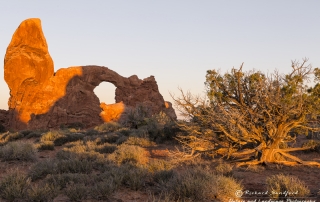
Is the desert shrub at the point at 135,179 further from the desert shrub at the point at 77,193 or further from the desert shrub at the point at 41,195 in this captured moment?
the desert shrub at the point at 41,195

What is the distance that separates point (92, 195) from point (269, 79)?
5.80 metres

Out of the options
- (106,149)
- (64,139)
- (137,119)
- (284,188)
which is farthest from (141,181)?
(137,119)

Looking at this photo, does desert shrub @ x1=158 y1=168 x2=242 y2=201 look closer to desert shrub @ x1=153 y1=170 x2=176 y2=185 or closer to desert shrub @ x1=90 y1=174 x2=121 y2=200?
desert shrub @ x1=153 y1=170 x2=176 y2=185

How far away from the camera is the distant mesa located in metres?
38.6

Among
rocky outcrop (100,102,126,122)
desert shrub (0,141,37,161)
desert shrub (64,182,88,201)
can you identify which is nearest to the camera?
desert shrub (64,182,88,201)

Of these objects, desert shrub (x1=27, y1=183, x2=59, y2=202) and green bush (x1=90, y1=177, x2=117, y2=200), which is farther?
green bush (x1=90, y1=177, x2=117, y2=200)

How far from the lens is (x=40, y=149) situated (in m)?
13.0

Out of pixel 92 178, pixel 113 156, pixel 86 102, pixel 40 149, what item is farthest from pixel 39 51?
pixel 92 178

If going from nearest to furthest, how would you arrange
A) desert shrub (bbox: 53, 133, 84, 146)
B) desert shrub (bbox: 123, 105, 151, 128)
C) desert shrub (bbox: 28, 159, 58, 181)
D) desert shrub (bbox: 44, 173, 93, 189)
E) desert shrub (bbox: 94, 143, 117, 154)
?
desert shrub (bbox: 44, 173, 93, 189), desert shrub (bbox: 28, 159, 58, 181), desert shrub (bbox: 94, 143, 117, 154), desert shrub (bbox: 53, 133, 84, 146), desert shrub (bbox: 123, 105, 151, 128)

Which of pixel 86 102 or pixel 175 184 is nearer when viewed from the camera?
pixel 175 184

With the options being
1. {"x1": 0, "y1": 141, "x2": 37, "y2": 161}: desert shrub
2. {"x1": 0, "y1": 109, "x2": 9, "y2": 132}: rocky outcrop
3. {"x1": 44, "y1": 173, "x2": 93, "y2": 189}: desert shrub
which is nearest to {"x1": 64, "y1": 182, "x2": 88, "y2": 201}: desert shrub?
{"x1": 44, "y1": 173, "x2": 93, "y2": 189}: desert shrub

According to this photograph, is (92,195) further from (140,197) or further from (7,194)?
(7,194)

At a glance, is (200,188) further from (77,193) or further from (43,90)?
(43,90)

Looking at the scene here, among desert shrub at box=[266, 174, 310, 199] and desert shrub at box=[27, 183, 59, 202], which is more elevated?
desert shrub at box=[266, 174, 310, 199]
